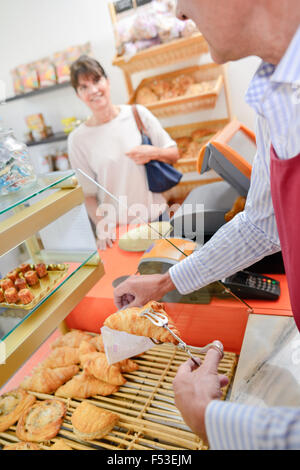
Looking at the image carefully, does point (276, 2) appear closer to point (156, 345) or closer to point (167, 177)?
point (156, 345)

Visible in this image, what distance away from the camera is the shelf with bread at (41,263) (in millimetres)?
819

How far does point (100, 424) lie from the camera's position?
782 mm

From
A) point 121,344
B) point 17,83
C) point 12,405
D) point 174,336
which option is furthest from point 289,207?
point 17,83

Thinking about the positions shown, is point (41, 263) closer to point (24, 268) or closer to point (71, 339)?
point (24, 268)

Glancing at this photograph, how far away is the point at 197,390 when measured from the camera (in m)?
0.65

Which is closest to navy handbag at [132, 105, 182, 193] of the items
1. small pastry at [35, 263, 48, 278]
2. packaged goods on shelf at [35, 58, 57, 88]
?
small pastry at [35, 263, 48, 278]

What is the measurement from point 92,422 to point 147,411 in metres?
0.14

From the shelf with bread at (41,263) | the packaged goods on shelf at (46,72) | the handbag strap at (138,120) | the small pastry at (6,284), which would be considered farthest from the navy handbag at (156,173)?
the packaged goods on shelf at (46,72)

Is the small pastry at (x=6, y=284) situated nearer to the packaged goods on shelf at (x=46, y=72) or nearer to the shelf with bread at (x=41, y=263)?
the shelf with bread at (x=41, y=263)

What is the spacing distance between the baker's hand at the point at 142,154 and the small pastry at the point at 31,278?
1.33m

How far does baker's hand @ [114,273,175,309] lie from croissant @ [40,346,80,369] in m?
0.24
